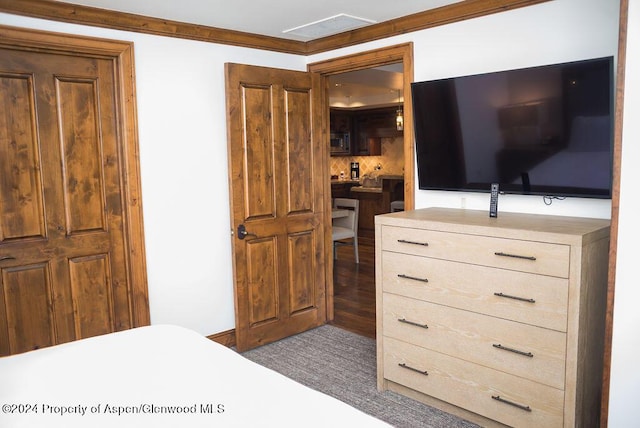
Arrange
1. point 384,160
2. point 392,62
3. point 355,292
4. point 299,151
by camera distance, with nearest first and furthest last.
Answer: point 392,62 < point 299,151 < point 355,292 < point 384,160

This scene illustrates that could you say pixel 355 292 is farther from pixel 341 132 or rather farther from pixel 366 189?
pixel 341 132

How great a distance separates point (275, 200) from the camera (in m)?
4.00

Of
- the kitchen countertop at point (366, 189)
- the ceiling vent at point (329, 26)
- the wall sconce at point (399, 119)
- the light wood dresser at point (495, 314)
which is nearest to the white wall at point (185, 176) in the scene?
the ceiling vent at point (329, 26)

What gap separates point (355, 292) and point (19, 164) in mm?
3497

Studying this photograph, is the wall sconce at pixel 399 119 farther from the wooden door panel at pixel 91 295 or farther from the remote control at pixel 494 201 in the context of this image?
the wooden door panel at pixel 91 295

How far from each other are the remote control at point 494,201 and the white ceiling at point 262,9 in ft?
3.82

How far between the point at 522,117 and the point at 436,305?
3.74 feet

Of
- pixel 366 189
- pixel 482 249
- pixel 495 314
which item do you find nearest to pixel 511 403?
pixel 495 314

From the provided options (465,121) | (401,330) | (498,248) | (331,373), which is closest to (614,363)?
(498,248)

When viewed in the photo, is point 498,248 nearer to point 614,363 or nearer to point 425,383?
point 614,363

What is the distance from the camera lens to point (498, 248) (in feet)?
8.43

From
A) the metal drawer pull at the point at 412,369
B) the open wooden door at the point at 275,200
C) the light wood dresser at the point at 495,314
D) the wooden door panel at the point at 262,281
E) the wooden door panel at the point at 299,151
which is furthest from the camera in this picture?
the wooden door panel at the point at 299,151


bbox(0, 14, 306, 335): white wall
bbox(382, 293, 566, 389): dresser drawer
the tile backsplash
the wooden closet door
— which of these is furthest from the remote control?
the tile backsplash

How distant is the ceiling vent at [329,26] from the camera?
136 inches
